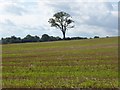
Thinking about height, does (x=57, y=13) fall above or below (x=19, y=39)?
above

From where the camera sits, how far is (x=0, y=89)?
7.56m

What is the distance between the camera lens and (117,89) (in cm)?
687

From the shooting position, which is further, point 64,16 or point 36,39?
point 64,16

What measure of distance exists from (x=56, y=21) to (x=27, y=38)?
95.7 feet

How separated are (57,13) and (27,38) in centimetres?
3175

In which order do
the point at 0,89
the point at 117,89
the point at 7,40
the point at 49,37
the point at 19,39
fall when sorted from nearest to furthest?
the point at 117,89 < the point at 0,89 < the point at 7,40 < the point at 19,39 < the point at 49,37

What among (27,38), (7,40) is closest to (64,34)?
(27,38)

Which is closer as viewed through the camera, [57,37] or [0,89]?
[0,89]

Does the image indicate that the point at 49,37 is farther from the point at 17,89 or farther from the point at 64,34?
the point at 17,89

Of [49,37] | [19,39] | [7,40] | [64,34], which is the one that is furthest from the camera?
[64,34]

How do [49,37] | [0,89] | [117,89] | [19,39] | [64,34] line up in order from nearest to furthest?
[117,89]
[0,89]
[19,39]
[49,37]
[64,34]

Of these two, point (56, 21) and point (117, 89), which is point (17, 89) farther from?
point (56, 21)

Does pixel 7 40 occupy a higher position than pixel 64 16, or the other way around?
pixel 64 16

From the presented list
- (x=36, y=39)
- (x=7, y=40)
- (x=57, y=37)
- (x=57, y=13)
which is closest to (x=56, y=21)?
(x=57, y=13)
